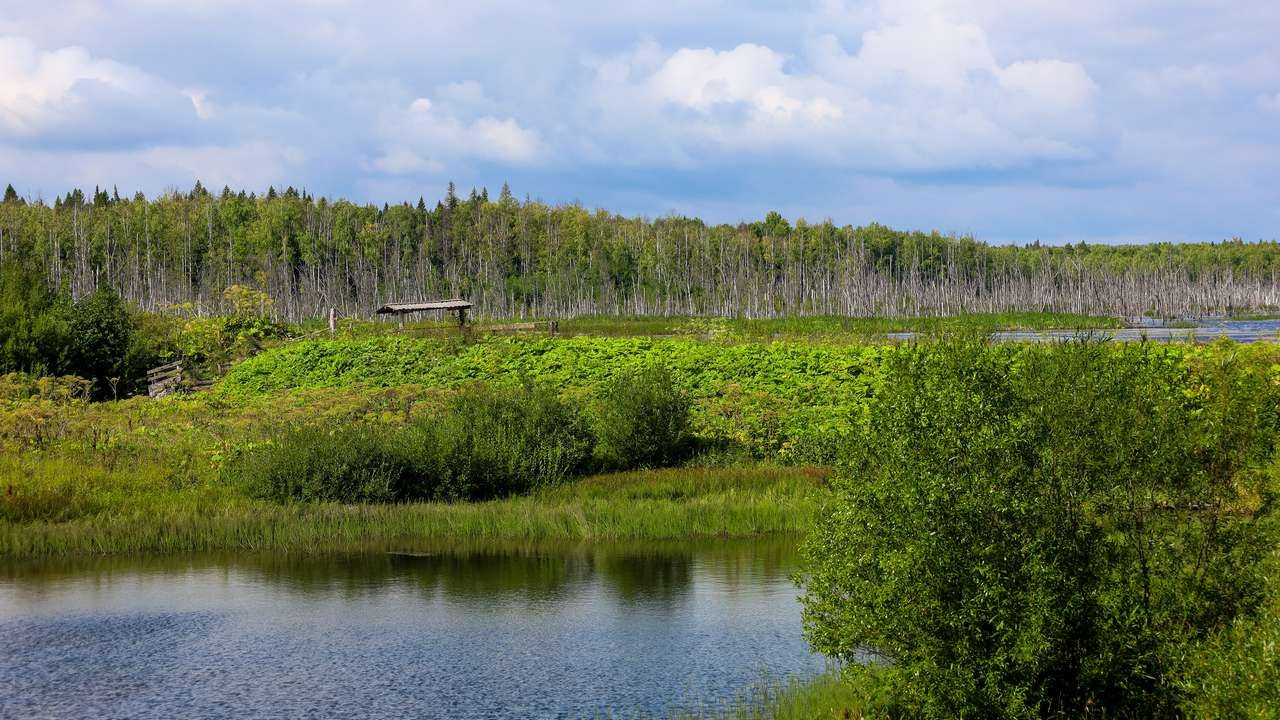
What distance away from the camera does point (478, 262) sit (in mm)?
150000

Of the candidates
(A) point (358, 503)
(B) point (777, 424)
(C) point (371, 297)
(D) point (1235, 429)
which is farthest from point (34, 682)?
(C) point (371, 297)

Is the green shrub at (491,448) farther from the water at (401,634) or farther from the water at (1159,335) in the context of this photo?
the water at (1159,335)

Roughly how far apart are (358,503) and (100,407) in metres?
20.7

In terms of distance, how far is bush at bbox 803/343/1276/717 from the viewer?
12.5 meters

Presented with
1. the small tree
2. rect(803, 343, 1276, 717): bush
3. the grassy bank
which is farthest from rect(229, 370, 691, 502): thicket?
the small tree

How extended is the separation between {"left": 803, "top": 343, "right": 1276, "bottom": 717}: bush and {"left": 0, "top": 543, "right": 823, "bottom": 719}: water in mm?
4017

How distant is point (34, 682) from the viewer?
17.3 meters

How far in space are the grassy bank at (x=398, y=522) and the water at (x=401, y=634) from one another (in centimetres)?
142

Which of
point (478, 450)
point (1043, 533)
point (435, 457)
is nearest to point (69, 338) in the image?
point (435, 457)

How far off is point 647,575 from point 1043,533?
13.4 metres

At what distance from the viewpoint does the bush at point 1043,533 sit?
1250cm

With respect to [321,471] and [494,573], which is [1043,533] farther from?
[321,471]

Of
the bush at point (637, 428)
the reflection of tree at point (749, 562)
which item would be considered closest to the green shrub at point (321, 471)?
the bush at point (637, 428)

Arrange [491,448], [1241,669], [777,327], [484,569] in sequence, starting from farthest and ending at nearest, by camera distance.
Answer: [777,327], [491,448], [484,569], [1241,669]
